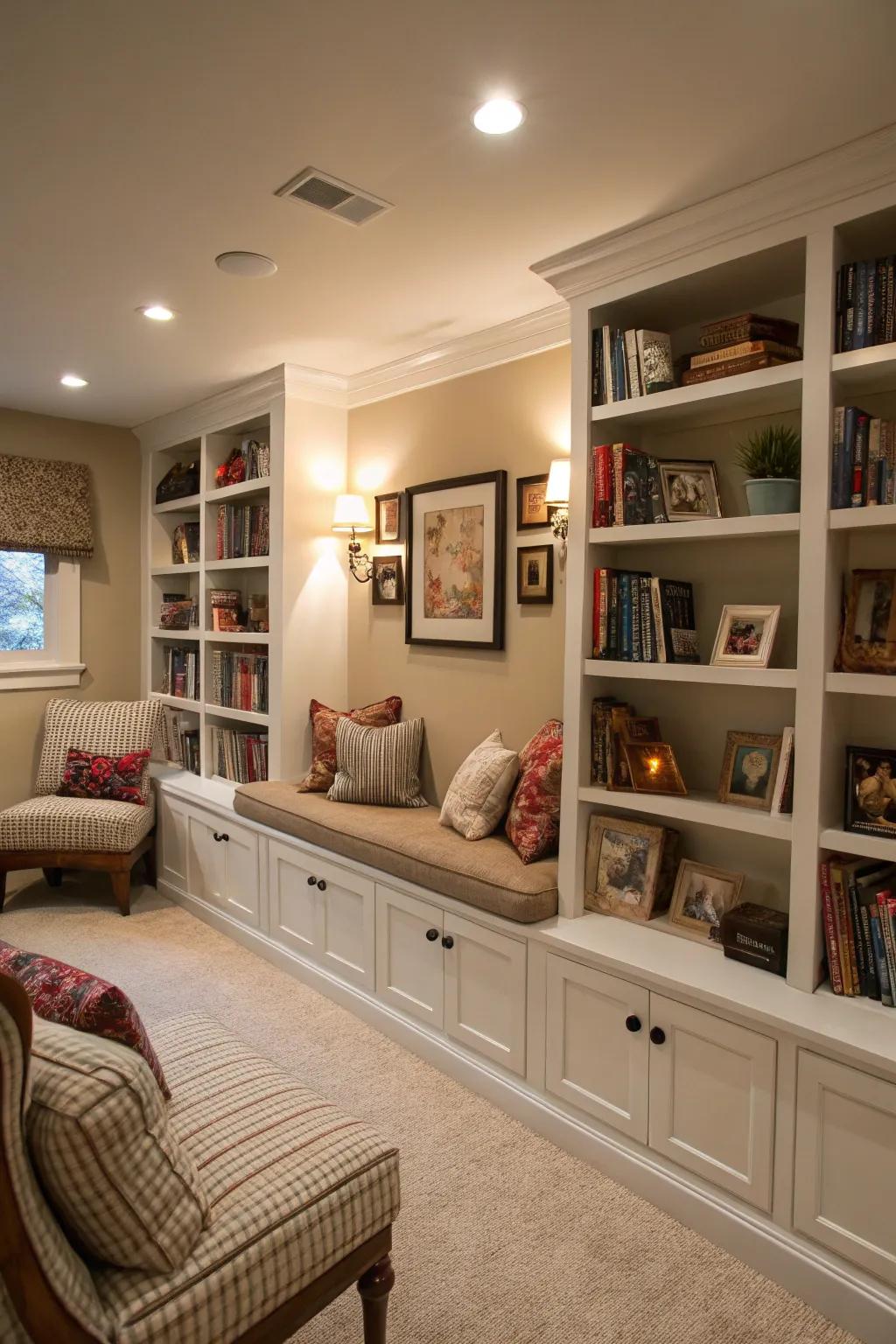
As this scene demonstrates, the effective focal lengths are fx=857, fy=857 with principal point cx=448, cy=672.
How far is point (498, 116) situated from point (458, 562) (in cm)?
186

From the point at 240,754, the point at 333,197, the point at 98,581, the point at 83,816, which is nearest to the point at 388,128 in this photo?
the point at 333,197

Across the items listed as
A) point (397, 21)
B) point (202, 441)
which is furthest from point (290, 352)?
point (397, 21)

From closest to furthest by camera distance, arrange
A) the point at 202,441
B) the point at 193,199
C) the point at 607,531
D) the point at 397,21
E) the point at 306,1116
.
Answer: the point at 397,21 → the point at 306,1116 → the point at 193,199 → the point at 607,531 → the point at 202,441

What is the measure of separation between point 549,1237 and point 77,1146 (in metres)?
1.43

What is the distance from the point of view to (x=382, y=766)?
3621 millimetres

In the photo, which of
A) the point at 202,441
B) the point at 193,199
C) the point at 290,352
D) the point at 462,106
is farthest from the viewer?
the point at 202,441

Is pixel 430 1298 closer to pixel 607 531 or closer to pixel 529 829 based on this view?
pixel 529 829

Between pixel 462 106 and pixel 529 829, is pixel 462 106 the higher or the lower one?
the higher one

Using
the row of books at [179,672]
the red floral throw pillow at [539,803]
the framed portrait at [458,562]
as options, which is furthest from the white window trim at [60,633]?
the red floral throw pillow at [539,803]

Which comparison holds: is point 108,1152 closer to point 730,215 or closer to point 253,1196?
point 253,1196

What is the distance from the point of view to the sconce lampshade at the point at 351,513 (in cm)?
386

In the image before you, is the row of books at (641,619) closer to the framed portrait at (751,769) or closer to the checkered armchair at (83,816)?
the framed portrait at (751,769)

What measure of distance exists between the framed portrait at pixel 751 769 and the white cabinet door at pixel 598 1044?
589mm

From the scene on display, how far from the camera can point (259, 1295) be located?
1.40 meters
